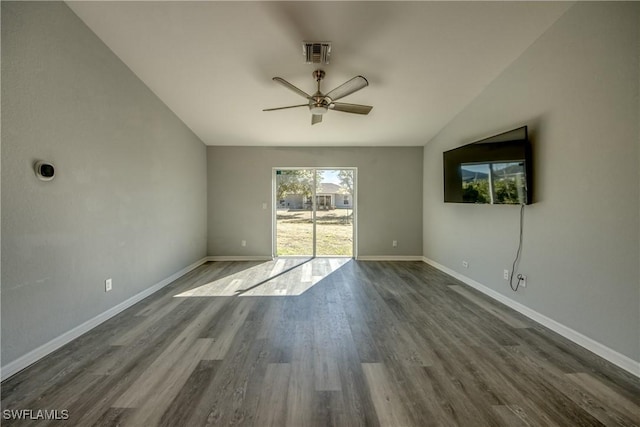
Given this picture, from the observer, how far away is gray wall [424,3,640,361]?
185 centimetres

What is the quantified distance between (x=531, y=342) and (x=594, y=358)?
1.25 ft

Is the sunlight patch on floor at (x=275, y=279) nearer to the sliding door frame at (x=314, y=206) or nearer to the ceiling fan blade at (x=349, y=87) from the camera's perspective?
the sliding door frame at (x=314, y=206)

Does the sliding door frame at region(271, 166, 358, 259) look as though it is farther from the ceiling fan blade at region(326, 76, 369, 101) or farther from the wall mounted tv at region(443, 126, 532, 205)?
the ceiling fan blade at region(326, 76, 369, 101)

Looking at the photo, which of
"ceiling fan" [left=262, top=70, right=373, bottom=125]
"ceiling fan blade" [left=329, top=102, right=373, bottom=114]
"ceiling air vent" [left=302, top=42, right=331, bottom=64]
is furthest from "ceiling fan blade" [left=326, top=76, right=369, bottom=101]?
"ceiling air vent" [left=302, top=42, right=331, bottom=64]

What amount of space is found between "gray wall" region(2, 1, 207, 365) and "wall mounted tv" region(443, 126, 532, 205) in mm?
4357

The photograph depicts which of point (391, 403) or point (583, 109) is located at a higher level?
point (583, 109)

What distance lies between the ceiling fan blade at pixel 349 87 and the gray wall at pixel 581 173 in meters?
1.83

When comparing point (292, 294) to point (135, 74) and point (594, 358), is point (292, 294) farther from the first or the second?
point (135, 74)

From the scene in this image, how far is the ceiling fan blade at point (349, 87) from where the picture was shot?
2.43 meters

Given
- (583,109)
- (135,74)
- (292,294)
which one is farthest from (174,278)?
(583,109)

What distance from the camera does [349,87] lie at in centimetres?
258

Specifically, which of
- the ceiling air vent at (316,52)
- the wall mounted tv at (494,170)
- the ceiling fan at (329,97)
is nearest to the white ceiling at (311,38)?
the ceiling air vent at (316,52)

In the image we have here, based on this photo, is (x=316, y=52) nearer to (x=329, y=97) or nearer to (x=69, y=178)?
(x=329, y=97)

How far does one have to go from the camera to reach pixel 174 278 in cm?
392
